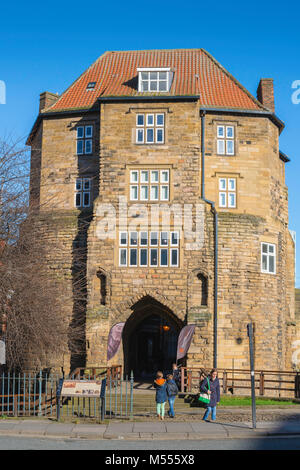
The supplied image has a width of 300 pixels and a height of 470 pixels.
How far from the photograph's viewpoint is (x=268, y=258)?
28.8m

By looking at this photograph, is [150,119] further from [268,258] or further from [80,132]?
[268,258]

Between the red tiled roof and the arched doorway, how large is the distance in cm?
1061

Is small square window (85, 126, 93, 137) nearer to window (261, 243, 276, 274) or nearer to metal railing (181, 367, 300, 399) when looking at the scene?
window (261, 243, 276, 274)

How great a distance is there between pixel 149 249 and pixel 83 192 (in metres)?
4.73

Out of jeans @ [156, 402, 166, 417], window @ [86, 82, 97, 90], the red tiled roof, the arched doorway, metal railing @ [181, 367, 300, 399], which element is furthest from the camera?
window @ [86, 82, 97, 90]

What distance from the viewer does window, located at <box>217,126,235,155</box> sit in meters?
29.2

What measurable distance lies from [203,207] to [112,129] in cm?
562

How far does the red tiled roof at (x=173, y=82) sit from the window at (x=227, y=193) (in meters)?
3.76

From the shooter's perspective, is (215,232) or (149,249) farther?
(215,232)

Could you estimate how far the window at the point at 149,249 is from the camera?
27.3 metres

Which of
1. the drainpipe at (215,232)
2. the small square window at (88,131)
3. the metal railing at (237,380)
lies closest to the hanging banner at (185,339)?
the metal railing at (237,380)

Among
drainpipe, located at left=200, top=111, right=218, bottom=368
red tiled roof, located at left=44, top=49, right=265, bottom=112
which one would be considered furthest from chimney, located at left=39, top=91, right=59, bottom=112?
drainpipe, located at left=200, top=111, right=218, bottom=368

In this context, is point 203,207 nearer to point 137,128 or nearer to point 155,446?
point 137,128

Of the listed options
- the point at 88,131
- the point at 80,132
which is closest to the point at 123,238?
the point at 88,131
